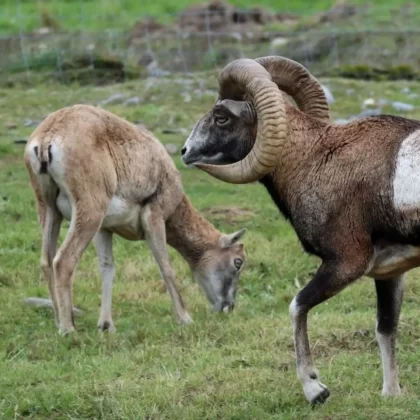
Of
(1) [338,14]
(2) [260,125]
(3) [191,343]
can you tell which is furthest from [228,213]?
(1) [338,14]

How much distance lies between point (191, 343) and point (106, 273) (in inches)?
74.2

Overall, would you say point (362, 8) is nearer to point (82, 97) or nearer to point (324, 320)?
point (82, 97)

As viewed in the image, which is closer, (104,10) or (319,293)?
(319,293)

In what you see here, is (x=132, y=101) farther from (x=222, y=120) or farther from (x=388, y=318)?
(x=388, y=318)

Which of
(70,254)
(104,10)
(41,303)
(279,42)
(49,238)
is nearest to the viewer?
(70,254)

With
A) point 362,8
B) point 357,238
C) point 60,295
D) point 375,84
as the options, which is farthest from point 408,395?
point 362,8

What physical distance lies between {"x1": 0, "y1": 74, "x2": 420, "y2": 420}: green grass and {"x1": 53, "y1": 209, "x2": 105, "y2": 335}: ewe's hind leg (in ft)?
0.87

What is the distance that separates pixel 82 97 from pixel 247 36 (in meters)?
7.87

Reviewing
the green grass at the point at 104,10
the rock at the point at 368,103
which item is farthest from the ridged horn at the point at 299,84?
the green grass at the point at 104,10

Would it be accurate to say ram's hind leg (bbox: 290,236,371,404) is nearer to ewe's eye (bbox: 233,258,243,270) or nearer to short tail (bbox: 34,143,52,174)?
short tail (bbox: 34,143,52,174)

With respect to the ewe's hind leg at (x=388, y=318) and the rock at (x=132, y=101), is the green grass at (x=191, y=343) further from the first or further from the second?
the rock at (x=132, y=101)

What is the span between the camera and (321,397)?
7.84 meters

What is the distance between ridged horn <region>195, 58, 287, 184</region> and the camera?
8.18 metres

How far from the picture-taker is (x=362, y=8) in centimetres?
3139
